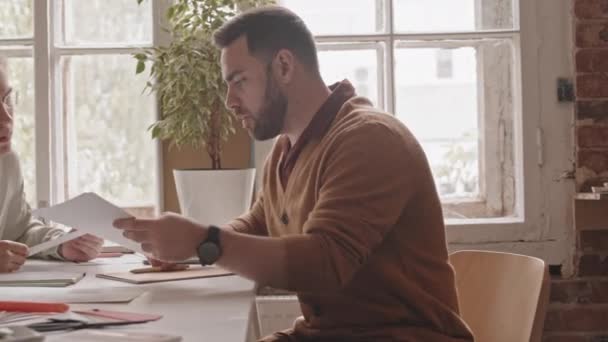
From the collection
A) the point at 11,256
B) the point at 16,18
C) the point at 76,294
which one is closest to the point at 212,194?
the point at 11,256

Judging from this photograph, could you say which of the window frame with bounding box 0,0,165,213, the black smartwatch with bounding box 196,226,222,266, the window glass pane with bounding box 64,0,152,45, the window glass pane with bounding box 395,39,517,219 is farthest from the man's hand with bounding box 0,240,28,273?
the window glass pane with bounding box 395,39,517,219

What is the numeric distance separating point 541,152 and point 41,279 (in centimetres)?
170

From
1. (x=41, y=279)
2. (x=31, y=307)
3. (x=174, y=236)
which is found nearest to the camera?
(x=31, y=307)

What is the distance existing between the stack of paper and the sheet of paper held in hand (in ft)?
0.40

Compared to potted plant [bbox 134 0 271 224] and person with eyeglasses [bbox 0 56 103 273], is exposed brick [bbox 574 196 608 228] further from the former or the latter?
person with eyeglasses [bbox 0 56 103 273]

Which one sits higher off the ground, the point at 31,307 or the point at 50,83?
the point at 50,83

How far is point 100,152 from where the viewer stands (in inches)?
122

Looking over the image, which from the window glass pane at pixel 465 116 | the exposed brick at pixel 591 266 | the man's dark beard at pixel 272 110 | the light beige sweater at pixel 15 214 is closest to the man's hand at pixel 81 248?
the light beige sweater at pixel 15 214

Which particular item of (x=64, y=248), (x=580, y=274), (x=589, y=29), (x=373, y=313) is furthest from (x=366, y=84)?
(x=373, y=313)

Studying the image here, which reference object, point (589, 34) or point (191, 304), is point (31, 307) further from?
point (589, 34)

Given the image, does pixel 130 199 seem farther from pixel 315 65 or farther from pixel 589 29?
pixel 589 29

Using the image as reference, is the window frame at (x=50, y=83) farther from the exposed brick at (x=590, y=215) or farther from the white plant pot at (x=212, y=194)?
the exposed brick at (x=590, y=215)

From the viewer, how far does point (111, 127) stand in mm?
3096

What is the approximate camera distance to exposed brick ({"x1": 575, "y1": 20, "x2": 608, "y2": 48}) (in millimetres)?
2834
